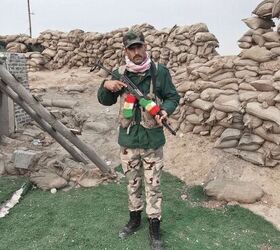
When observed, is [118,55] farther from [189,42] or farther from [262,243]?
[262,243]

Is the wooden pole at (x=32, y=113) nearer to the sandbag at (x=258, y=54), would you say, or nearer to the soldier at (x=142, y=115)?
the soldier at (x=142, y=115)

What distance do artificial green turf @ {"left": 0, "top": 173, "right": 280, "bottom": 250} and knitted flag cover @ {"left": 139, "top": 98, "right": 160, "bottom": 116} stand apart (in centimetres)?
141

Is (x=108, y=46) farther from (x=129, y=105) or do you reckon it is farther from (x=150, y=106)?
(x=150, y=106)

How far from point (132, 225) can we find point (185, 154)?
114 inches

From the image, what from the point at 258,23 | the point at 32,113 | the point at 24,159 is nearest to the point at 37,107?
the point at 32,113

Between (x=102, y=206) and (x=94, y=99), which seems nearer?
(x=102, y=206)

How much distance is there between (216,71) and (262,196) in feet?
8.59

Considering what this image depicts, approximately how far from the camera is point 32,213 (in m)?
4.74

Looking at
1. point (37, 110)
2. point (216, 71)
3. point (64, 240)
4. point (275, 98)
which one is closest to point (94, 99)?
point (216, 71)

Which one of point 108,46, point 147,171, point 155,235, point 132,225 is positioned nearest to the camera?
point 147,171

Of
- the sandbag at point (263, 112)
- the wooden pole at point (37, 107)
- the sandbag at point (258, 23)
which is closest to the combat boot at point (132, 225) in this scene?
the wooden pole at point (37, 107)

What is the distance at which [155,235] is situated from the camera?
12.2 feet

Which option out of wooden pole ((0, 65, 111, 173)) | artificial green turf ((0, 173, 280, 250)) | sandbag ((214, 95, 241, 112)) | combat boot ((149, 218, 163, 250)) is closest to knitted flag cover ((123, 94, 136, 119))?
combat boot ((149, 218, 163, 250))

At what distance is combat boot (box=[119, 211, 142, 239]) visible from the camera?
391 cm
